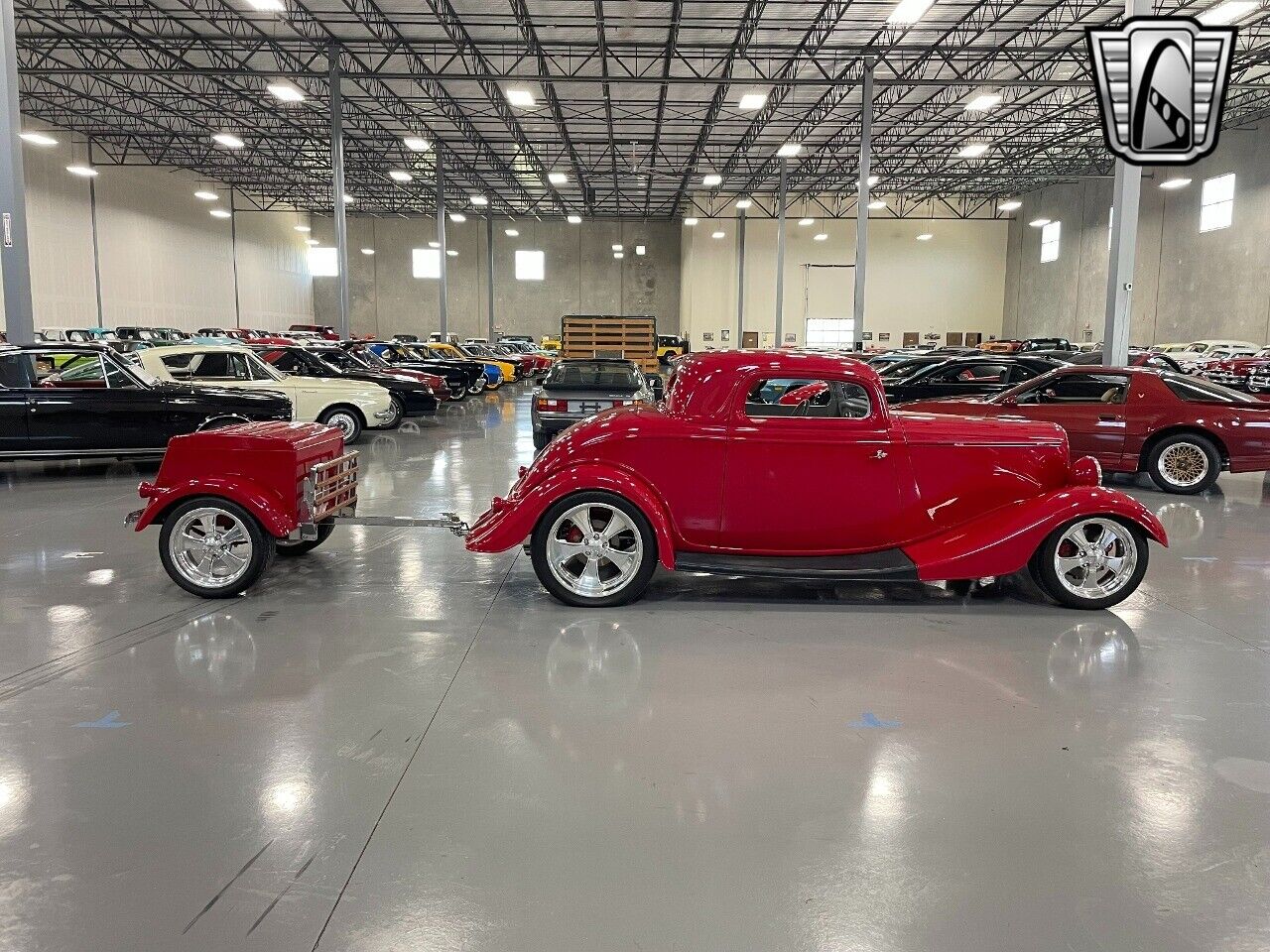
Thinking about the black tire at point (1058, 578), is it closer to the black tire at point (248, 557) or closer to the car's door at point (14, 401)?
the black tire at point (248, 557)

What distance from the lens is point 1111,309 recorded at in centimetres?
1316

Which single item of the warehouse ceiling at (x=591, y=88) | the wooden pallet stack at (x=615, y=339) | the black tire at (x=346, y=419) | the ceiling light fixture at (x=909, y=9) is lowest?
the black tire at (x=346, y=419)

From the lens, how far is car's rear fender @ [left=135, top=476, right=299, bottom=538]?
5805mm

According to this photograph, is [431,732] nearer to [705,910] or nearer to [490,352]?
[705,910]

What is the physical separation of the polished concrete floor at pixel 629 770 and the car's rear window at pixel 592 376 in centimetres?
648

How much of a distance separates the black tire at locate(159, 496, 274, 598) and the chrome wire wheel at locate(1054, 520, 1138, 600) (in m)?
5.26

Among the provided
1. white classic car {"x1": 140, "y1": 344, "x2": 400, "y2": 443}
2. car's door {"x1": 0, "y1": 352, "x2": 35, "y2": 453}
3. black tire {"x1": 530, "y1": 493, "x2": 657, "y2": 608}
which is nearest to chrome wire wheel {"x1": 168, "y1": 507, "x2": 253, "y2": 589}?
black tire {"x1": 530, "y1": 493, "x2": 657, "y2": 608}

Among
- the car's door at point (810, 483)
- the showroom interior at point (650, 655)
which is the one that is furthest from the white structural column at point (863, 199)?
the car's door at point (810, 483)

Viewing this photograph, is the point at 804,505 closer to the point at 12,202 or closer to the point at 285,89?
the point at 12,202

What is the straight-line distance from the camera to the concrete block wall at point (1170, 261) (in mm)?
26625

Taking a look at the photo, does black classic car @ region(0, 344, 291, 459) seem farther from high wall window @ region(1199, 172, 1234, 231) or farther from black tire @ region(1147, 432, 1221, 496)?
high wall window @ region(1199, 172, 1234, 231)

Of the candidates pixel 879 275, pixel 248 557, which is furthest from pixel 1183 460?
pixel 879 275

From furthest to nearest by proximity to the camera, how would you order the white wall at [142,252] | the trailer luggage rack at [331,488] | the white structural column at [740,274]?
the white structural column at [740,274]
the white wall at [142,252]
the trailer luggage rack at [331,488]

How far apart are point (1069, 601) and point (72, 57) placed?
101 feet
